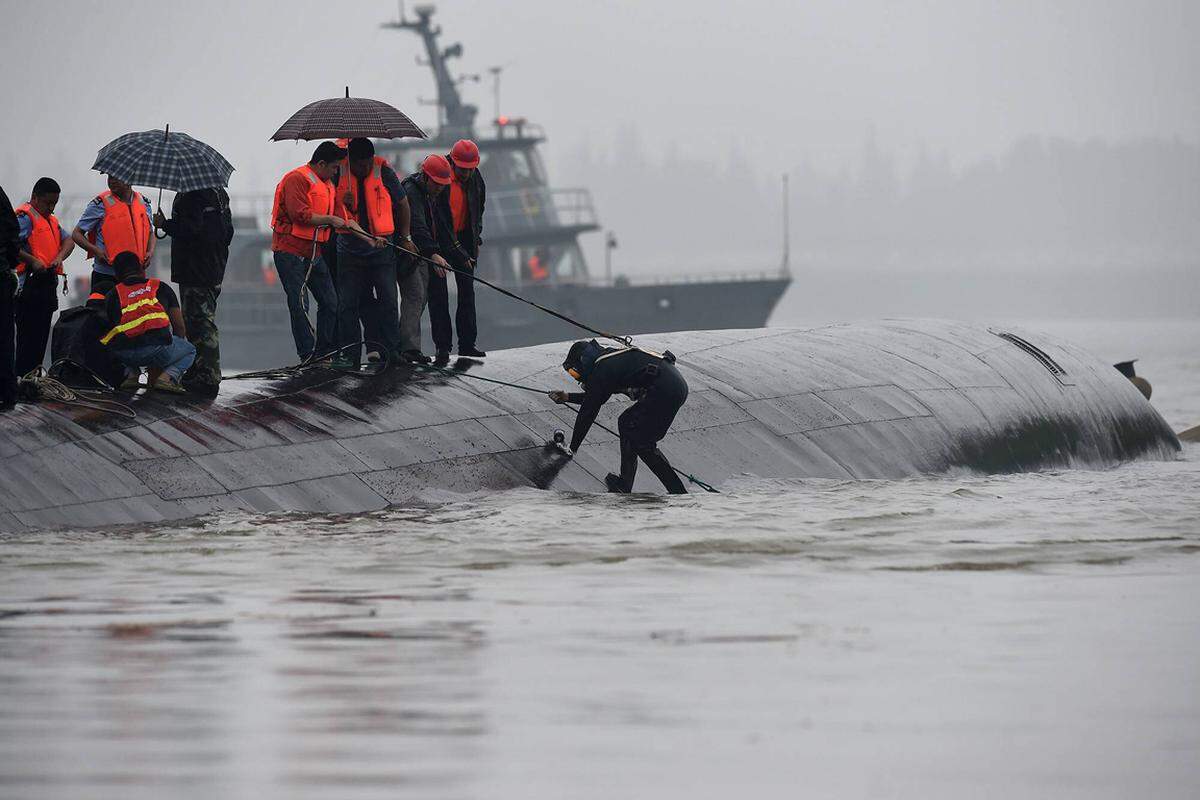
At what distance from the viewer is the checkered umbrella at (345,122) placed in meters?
17.5

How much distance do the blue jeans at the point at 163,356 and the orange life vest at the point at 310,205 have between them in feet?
Result: 5.20

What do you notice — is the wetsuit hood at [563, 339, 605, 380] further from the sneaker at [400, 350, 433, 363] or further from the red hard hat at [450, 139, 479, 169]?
the red hard hat at [450, 139, 479, 169]

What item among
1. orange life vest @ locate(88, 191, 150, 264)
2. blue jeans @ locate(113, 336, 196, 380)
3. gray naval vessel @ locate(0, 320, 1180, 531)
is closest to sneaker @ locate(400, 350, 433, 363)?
gray naval vessel @ locate(0, 320, 1180, 531)

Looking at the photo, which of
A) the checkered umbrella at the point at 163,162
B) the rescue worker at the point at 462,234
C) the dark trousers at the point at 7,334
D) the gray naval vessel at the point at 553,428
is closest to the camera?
the gray naval vessel at the point at 553,428

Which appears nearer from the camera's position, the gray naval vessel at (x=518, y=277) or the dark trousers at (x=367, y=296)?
the dark trousers at (x=367, y=296)

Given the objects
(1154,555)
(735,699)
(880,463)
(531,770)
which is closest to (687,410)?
(880,463)

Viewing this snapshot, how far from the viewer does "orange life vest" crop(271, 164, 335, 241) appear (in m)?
16.9

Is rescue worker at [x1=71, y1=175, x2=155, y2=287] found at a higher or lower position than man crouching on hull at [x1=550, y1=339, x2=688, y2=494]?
higher

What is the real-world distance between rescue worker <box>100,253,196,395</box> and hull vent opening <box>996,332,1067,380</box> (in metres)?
12.2

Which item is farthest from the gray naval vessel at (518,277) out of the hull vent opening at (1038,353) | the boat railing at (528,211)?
the hull vent opening at (1038,353)

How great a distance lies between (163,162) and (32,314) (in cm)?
194

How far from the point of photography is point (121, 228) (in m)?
16.2

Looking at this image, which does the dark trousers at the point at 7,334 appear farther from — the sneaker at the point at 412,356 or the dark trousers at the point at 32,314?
the sneaker at the point at 412,356

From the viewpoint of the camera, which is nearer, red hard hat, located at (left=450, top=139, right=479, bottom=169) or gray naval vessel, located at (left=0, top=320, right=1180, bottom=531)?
gray naval vessel, located at (left=0, top=320, right=1180, bottom=531)
